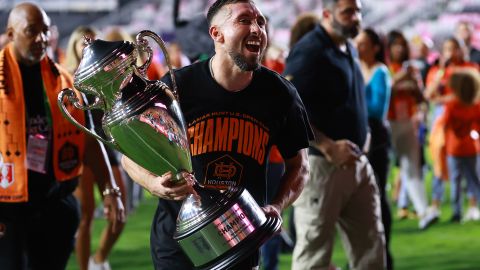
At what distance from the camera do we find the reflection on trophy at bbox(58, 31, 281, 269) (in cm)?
290

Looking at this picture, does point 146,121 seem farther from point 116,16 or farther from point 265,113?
point 116,16

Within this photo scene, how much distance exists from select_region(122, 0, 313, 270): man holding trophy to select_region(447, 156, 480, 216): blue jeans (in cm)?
620

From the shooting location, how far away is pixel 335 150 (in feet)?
16.8

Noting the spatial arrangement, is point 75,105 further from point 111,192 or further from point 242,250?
point 111,192

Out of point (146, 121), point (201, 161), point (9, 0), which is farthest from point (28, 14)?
point (9, 0)

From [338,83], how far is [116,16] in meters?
22.8

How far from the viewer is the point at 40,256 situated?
4.40 meters

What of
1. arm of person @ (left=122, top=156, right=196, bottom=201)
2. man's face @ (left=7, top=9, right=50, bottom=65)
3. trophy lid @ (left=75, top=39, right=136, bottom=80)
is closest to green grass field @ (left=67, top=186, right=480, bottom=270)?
man's face @ (left=7, top=9, right=50, bottom=65)

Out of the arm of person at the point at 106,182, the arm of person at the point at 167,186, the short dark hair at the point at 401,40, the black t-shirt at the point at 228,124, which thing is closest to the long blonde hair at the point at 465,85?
the short dark hair at the point at 401,40

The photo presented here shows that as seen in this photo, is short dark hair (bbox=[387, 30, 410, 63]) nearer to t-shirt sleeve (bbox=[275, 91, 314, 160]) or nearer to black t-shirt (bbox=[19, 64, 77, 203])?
black t-shirt (bbox=[19, 64, 77, 203])

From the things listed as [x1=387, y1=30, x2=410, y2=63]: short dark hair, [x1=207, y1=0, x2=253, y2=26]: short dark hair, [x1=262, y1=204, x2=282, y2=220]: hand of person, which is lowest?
[x1=387, y1=30, x2=410, y2=63]: short dark hair

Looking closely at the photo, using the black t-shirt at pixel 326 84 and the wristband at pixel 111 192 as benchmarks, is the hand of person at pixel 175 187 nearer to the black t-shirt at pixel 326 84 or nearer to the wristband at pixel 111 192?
the wristband at pixel 111 192

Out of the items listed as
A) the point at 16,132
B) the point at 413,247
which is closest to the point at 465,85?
the point at 413,247

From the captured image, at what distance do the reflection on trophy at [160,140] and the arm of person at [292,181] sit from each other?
0.33 m
